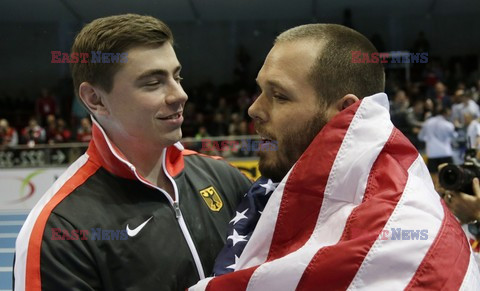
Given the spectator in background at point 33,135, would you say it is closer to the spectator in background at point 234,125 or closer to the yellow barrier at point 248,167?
the spectator in background at point 234,125

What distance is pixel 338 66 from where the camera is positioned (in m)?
1.31

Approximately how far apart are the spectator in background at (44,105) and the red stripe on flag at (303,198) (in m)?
8.53

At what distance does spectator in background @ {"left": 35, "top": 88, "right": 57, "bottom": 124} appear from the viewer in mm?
9203

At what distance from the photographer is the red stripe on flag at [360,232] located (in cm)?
104

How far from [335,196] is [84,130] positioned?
6.93m

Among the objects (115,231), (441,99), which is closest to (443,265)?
(115,231)

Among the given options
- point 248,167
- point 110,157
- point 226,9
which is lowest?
point 248,167

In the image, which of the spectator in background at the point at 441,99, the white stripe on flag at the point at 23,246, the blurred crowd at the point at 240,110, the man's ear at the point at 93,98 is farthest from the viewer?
the spectator in background at the point at 441,99

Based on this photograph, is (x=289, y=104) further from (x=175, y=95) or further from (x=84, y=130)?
(x=84, y=130)

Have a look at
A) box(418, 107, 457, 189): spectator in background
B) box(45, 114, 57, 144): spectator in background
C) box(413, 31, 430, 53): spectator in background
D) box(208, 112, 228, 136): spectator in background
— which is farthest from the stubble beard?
box(413, 31, 430, 53): spectator in background

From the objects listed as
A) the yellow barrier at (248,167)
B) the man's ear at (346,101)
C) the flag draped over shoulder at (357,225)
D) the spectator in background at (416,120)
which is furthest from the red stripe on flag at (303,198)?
the spectator in background at (416,120)

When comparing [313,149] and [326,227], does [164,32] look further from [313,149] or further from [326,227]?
[326,227]

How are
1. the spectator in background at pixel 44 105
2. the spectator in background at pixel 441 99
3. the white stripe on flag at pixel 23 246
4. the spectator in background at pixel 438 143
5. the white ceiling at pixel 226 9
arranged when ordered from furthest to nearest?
the spectator in background at pixel 44 105
the spectator in background at pixel 441 99
the spectator in background at pixel 438 143
the white ceiling at pixel 226 9
the white stripe on flag at pixel 23 246

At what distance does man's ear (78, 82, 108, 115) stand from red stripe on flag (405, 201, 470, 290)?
2.93ft
